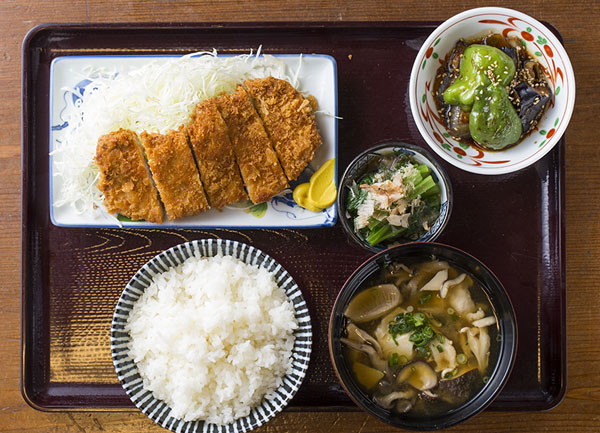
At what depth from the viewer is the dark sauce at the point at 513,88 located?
230cm

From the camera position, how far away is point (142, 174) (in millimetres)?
2395

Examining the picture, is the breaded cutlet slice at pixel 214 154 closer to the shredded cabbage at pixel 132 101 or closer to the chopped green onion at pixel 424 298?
the shredded cabbage at pixel 132 101

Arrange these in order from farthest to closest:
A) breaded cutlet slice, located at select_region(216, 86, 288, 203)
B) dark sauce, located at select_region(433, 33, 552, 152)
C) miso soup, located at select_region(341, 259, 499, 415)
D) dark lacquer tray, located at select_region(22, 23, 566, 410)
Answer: dark lacquer tray, located at select_region(22, 23, 566, 410) < breaded cutlet slice, located at select_region(216, 86, 288, 203) < dark sauce, located at select_region(433, 33, 552, 152) < miso soup, located at select_region(341, 259, 499, 415)

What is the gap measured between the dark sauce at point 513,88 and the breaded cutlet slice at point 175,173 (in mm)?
1225

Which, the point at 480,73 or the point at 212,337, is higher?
the point at 480,73

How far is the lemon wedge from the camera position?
97.1 inches

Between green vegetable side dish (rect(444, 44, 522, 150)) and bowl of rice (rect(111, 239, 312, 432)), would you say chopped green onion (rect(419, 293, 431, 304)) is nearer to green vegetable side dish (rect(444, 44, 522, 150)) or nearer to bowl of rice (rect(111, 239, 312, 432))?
bowl of rice (rect(111, 239, 312, 432))

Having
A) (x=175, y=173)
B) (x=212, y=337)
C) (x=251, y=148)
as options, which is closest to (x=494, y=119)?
→ (x=251, y=148)

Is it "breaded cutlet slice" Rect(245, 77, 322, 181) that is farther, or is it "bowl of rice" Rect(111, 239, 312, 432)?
"breaded cutlet slice" Rect(245, 77, 322, 181)

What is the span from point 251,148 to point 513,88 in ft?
4.14

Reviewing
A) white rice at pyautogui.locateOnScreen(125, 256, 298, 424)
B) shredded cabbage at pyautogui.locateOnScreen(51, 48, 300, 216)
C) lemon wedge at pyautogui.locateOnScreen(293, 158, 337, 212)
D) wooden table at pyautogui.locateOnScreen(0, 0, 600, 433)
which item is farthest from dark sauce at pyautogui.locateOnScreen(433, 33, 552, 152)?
white rice at pyautogui.locateOnScreen(125, 256, 298, 424)

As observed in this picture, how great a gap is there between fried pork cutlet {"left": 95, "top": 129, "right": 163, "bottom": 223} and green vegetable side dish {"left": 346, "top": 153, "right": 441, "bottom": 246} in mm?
960

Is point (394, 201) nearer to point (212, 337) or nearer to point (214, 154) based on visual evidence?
point (214, 154)

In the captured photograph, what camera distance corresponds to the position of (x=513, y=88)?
2.32m
